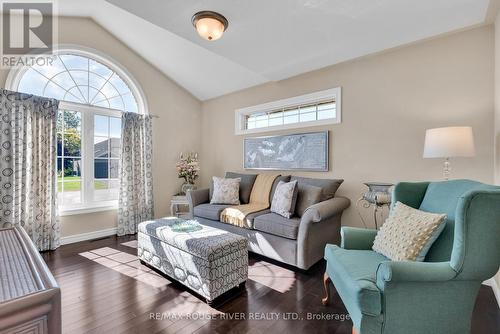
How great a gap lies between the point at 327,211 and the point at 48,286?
7.61 ft

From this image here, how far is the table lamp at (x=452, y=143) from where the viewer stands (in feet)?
6.46

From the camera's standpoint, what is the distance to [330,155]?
3.26 meters

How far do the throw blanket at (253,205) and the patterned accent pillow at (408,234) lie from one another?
1.55 meters

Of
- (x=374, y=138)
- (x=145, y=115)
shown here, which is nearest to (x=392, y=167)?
(x=374, y=138)

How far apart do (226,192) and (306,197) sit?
1.27 m

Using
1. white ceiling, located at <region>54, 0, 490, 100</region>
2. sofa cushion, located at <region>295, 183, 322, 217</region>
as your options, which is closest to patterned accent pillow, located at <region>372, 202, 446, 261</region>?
sofa cushion, located at <region>295, 183, 322, 217</region>

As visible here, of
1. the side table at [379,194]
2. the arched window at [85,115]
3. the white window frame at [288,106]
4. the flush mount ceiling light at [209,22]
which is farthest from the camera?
the arched window at [85,115]

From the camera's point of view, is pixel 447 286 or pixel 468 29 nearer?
pixel 447 286

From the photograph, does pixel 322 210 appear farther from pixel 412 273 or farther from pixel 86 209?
pixel 86 209

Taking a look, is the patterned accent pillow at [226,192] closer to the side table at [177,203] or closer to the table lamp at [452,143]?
the side table at [177,203]

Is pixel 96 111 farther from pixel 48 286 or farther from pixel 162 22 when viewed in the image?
pixel 48 286

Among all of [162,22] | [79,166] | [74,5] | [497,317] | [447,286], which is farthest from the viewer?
[79,166]

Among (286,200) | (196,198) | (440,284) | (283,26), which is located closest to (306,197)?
(286,200)

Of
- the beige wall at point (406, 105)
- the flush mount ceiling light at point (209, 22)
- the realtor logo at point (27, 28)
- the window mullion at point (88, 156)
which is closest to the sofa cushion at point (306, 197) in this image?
the beige wall at point (406, 105)
